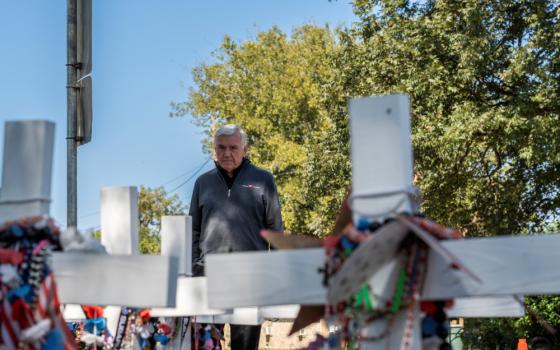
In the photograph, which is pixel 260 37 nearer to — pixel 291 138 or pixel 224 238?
pixel 291 138

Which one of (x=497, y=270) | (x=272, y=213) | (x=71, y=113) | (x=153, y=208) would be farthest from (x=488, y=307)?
(x=153, y=208)

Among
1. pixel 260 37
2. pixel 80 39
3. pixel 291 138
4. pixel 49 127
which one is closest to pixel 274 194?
pixel 80 39

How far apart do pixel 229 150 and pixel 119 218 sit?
2332mm

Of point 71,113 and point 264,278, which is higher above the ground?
point 71,113

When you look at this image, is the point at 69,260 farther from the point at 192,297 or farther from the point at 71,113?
the point at 71,113

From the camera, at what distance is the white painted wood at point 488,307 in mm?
4238

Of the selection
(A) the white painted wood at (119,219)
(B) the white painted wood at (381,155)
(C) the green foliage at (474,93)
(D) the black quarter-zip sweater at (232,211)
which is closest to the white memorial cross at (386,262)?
(B) the white painted wood at (381,155)

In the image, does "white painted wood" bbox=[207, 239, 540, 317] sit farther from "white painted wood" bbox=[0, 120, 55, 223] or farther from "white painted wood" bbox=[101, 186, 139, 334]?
"white painted wood" bbox=[101, 186, 139, 334]

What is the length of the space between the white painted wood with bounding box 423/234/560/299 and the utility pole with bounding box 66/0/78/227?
6.01 m

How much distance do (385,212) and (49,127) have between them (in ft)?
3.87

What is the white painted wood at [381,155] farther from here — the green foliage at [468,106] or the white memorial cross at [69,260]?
the green foliage at [468,106]

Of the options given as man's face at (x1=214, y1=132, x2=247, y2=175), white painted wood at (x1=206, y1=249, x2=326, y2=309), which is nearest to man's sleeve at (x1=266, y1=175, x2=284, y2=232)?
man's face at (x1=214, y1=132, x2=247, y2=175)

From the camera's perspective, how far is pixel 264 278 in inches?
117

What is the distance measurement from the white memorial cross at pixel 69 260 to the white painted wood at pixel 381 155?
67 cm
